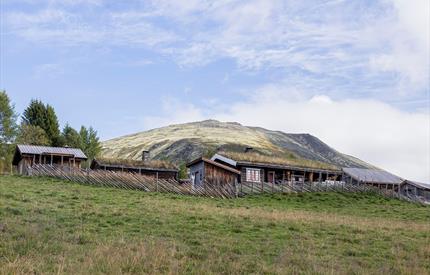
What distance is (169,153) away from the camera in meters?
147

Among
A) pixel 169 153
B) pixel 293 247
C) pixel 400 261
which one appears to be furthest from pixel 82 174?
pixel 169 153

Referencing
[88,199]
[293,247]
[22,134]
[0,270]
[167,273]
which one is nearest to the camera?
[0,270]

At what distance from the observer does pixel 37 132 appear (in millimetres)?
72562

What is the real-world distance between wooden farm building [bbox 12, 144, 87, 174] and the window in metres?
19.7

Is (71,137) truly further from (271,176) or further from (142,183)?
(142,183)

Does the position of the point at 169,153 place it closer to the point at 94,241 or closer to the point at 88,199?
the point at 88,199

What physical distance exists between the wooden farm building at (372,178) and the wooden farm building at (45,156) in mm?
35967

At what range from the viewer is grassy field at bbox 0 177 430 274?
35.7 ft

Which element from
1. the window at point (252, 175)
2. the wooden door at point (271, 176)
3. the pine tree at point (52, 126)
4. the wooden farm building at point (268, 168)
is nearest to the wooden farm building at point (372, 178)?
the wooden farm building at point (268, 168)

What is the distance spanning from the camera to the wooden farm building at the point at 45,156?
56.8 meters

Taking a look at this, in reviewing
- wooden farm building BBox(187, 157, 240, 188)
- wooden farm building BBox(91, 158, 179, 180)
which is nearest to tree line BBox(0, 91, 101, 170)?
wooden farm building BBox(91, 158, 179, 180)

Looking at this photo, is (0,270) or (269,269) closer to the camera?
(0,270)

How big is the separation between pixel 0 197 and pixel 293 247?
51.6 ft

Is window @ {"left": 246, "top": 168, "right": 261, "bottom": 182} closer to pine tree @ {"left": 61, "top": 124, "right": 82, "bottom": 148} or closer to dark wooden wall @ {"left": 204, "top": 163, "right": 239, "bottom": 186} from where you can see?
dark wooden wall @ {"left": 204, "top": 163, "right": 239, "bottom": 186}
